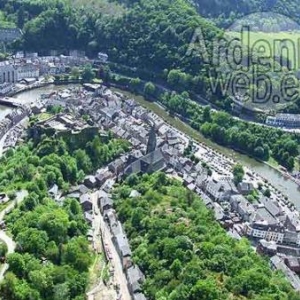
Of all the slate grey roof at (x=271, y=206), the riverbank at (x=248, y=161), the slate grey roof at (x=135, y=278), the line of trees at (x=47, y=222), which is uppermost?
the line of trees at (x=47, y=222)

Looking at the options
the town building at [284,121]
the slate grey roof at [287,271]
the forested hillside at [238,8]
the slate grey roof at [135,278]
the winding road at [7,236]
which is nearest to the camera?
the winding road at [7,236]

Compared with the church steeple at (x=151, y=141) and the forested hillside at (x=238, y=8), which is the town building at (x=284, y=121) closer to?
the church steeple at (x=151, y=141)

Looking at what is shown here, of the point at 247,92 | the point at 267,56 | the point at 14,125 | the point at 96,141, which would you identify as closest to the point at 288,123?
the point at 247,92

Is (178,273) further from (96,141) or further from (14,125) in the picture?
(14,125)

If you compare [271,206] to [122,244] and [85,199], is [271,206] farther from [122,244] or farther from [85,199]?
[85,199]

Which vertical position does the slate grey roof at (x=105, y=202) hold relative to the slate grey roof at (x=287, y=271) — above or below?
above

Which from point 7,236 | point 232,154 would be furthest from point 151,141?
point 7,236

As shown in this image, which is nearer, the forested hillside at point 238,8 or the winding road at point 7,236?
the winding road at point 7,236

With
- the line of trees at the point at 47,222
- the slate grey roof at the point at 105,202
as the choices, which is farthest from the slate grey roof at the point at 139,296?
the slate grey roof at the point at 105,202

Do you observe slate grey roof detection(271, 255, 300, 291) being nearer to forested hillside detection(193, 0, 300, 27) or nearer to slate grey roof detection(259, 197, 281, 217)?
slate grey roof detection(259, 197, 281, 217)
